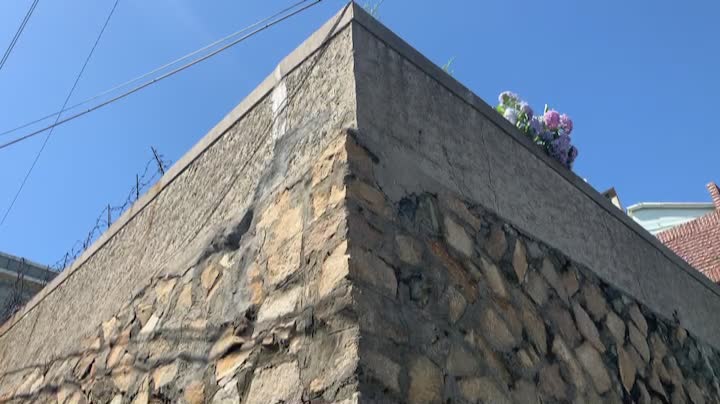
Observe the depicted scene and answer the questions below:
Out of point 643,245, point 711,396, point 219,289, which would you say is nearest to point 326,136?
point 219,289

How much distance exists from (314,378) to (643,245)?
3074 millimetres

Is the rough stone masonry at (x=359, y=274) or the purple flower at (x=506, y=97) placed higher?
the purple flower at (x=506, y=97)

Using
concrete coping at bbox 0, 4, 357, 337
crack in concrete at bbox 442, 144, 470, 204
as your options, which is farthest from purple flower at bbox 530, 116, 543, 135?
concrete coping at bbox 0, 4, 357, 337

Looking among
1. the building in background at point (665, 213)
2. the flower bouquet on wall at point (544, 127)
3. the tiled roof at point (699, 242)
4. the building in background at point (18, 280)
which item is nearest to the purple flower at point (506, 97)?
the flower bouquet on wall at point (544, 127)

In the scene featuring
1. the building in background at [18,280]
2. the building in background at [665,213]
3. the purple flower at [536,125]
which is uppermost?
the building in background at [665,213]

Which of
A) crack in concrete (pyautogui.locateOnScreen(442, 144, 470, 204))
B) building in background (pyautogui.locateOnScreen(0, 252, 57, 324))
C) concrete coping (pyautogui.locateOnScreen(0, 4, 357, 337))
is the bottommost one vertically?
crack in concrete (pyautogui.locateOnScreen(442, 144, 470, 204))

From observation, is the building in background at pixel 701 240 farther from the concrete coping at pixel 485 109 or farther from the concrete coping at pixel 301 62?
the concrete coping at pixel 301 62

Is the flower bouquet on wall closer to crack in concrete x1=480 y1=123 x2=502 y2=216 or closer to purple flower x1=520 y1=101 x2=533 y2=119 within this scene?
purple flower x1=520 y1=101 x2=533 y2=119

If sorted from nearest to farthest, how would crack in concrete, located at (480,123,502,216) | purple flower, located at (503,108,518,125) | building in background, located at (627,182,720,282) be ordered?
crack in concrete, located at (480,123,502,216) < purple flower, located at (503,108,518,125) < building in background, located at (627,182,720,282)

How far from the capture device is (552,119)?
14.1 feet

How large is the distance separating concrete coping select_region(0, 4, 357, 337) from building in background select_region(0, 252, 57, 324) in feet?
8.26

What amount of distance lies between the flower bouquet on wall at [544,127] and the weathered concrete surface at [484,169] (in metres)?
0.15

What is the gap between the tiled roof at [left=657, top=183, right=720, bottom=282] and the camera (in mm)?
10477

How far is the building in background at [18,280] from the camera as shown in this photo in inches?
283
